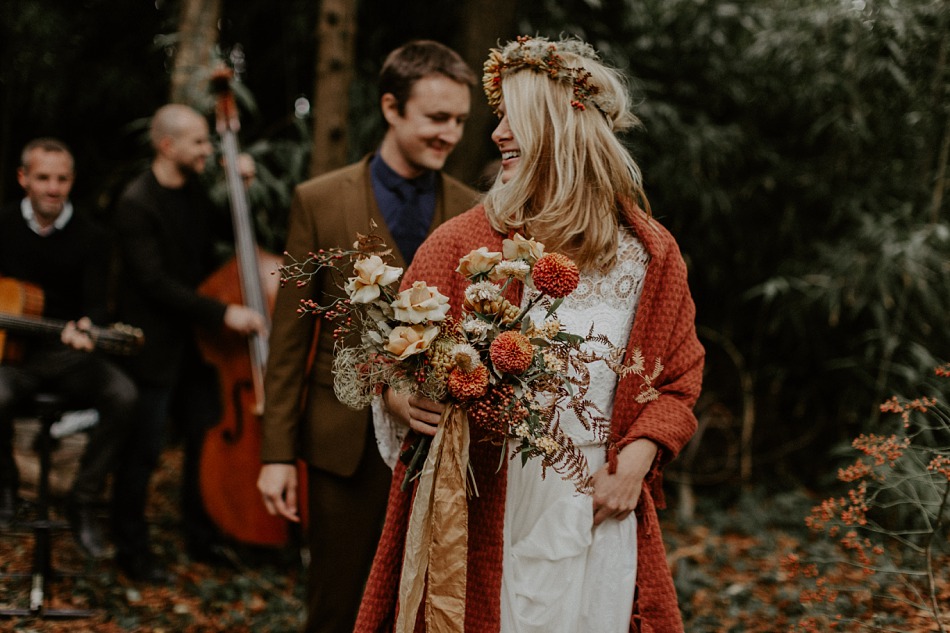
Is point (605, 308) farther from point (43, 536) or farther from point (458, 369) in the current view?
point (43, 536)

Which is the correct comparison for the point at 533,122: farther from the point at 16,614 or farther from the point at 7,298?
the point at 16,614

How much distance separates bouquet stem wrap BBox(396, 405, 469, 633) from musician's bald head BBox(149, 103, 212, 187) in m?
2.87

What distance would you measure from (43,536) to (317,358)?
1672 millimetres

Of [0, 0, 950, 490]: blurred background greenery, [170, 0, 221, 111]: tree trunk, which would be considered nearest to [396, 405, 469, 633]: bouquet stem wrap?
[0, 0, 950, 490]: blurred background greenery

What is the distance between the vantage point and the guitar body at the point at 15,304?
135 inches

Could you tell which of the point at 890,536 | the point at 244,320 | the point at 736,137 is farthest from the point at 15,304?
the point at 736,137

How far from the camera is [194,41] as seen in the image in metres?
4.80

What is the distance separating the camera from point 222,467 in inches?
152

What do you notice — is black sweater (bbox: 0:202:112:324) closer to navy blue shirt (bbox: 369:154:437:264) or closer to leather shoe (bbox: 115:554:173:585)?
leather shoe (bbox: 115:554:173:585)

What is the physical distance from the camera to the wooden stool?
331cm

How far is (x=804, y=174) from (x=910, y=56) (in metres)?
0.86

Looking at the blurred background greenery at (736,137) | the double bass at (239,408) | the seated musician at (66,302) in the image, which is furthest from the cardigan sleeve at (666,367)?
the seated musician at (66,302)

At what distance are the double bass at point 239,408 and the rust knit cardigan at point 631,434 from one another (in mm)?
2048

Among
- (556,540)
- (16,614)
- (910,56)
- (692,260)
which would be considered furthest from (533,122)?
(692,260)
